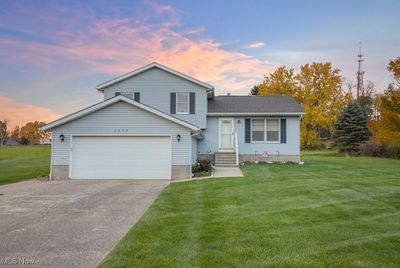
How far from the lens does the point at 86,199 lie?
989 cm

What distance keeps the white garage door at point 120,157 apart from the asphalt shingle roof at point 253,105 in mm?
6630

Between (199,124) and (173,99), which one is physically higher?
(173,99)

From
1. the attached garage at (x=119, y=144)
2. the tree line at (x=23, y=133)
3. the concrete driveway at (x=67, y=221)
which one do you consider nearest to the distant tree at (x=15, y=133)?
the tree line at (x=23, y=133)

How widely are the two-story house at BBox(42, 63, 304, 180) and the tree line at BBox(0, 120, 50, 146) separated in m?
69.4

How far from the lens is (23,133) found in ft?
290

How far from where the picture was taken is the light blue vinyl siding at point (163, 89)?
65.7 feet

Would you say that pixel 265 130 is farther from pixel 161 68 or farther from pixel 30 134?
pixel 30 134

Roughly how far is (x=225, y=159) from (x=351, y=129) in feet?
65.7

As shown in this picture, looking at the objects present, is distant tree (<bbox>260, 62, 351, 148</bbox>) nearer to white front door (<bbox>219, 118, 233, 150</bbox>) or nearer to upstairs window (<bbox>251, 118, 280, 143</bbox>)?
upstairs window (<bbox>251, 118, 280, 143</bbox>)

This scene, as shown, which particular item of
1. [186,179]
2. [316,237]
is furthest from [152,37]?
[316,237]

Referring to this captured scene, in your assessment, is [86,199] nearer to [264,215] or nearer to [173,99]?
[264,215]

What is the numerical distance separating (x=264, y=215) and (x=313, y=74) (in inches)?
1369

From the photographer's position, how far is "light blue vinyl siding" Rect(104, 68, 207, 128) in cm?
2003

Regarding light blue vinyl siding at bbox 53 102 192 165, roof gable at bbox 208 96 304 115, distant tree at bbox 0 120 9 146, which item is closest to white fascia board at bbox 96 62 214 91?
roof gable at bbox 208 96 304 115
